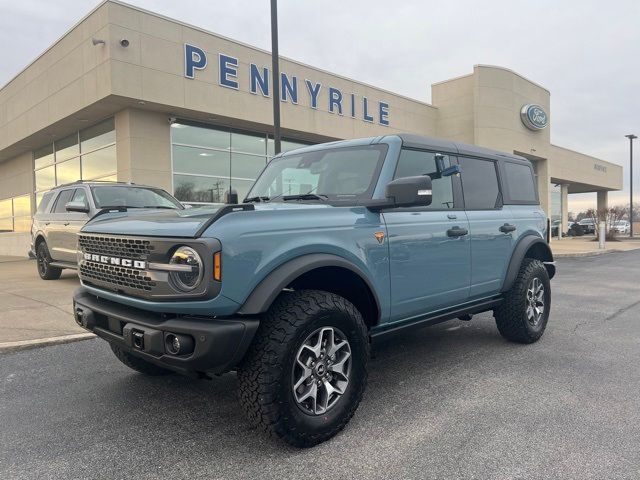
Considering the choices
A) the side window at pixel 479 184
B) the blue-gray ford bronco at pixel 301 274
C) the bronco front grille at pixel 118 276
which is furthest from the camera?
the side window at pixel 479 184

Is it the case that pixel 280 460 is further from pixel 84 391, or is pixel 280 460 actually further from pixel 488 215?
pixel 488 215

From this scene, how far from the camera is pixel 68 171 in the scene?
1755 cm

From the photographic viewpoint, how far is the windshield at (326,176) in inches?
147

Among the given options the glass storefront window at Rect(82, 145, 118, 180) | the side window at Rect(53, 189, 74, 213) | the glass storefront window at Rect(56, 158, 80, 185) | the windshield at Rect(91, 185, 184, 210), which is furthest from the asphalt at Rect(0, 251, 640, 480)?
the glass storefront window at Rect(56, 158, 80, 185)

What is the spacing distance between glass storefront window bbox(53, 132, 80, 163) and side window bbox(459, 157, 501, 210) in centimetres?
1572

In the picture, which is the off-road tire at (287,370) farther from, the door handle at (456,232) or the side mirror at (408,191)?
the door handle at (456,232)

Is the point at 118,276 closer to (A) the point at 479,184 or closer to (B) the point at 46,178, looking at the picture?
(A) the point at 479,184

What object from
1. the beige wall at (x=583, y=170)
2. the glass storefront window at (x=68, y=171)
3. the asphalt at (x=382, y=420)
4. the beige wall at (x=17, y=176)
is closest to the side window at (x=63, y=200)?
the asphalt at (x=382, y=420)

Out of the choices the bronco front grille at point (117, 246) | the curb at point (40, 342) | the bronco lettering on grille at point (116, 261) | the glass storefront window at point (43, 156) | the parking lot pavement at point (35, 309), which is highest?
the glass storefront window at point (43, 156)

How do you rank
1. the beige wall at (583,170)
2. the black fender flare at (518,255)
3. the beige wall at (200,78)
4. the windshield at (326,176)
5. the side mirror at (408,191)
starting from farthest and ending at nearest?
the beige wall at (583,170) < the beige wall at (200,78) < the black fender flare at (518,255) < the windshield at (326,176) < the side mirror at (408,191)

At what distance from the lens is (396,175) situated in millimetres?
3785

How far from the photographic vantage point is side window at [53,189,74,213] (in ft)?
30.4

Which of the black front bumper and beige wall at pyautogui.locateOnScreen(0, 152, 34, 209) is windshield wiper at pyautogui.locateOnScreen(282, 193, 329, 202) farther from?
beige wall at pyautogui.locateOnScreen(0, 152, 34, 209)

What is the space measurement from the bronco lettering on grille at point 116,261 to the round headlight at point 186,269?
252 millimetres
